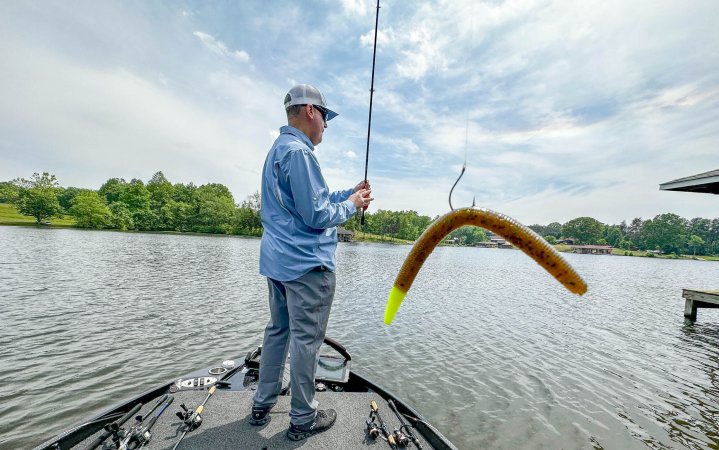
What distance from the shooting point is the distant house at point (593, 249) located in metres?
121

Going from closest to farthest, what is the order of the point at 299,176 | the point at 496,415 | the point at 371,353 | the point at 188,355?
the point at 299,176 → the point at 496,415 → the point at 188,355 → the point at 371,353

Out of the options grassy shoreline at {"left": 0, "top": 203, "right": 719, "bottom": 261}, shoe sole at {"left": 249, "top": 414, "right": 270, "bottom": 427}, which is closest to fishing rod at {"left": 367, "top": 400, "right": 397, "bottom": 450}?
shoe sole at {"left": 249, "top": 414, "right": 270, "bottom": 427}

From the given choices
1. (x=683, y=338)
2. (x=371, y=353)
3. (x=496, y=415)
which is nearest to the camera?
(x=496, y=415)

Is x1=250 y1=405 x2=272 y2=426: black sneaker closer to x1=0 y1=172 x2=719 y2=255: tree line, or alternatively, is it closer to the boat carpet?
the boat carpet

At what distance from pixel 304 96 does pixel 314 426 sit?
124 inches

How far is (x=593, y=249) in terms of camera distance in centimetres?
12356

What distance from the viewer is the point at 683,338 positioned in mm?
13266

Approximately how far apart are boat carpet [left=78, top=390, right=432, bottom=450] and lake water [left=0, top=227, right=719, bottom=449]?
3553 millimetres

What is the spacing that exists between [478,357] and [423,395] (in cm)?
325

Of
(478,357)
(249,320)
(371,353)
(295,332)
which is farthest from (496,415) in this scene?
(249,320)

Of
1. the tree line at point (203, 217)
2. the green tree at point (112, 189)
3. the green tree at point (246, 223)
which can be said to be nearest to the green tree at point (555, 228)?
the tree line at point (203, 217)

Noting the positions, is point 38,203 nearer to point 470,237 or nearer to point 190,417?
point 190,417

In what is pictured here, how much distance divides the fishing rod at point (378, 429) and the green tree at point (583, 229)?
131399 mm

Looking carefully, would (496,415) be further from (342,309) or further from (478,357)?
(342,309)
